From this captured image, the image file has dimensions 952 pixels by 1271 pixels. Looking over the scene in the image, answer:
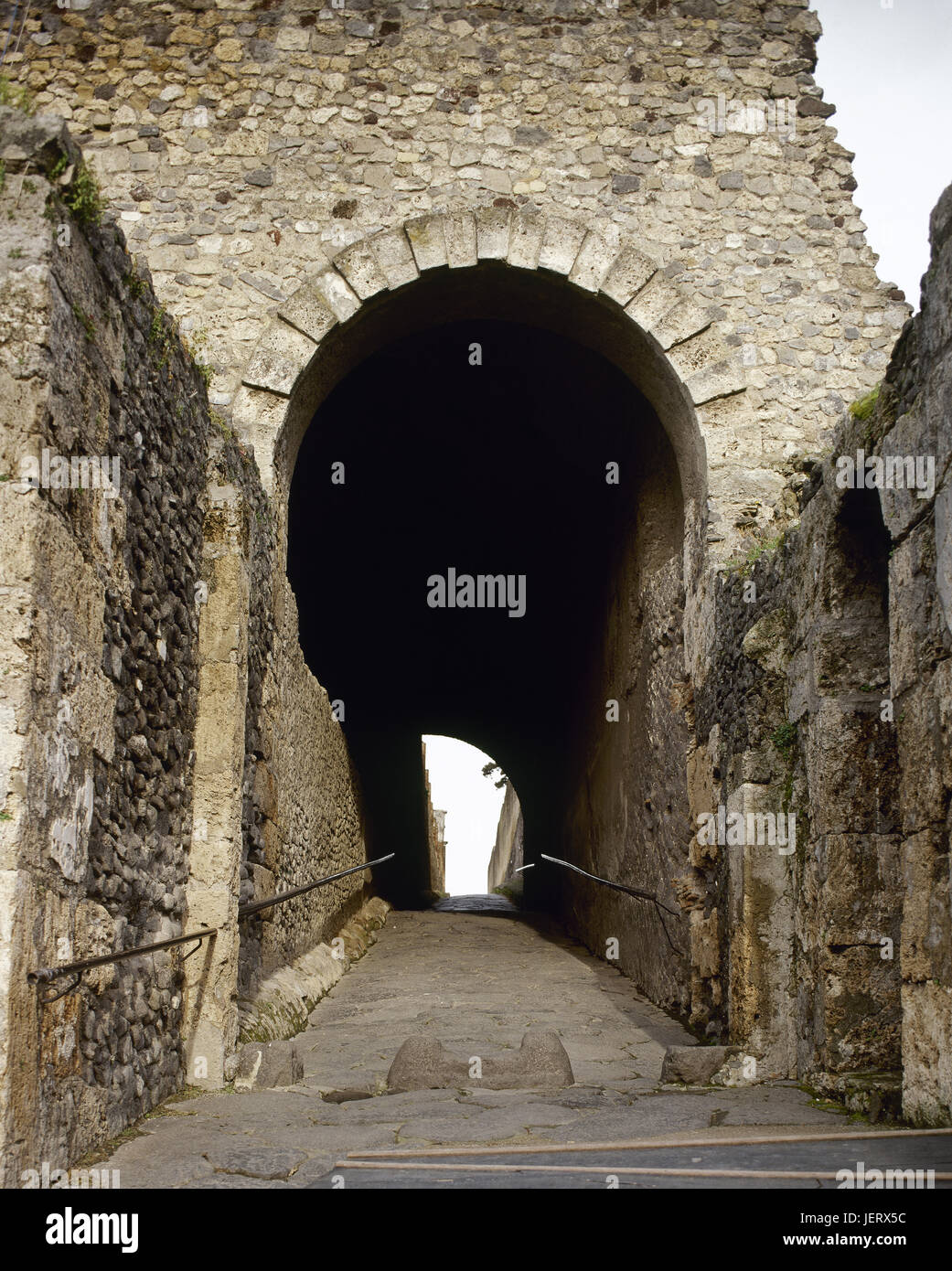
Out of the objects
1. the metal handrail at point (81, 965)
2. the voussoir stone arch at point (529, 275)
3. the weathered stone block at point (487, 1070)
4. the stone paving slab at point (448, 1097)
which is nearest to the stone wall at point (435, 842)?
the stone paving slab at point (448, 1097)

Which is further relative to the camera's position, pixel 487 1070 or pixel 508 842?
pixel 508 842

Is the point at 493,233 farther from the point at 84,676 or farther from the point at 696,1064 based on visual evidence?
the point at 696,1064

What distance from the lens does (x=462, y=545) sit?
11703 millimetres

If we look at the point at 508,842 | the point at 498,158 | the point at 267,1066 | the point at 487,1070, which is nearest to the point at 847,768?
the point at 487,1070

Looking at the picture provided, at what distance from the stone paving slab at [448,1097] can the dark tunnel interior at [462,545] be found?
3.33 m

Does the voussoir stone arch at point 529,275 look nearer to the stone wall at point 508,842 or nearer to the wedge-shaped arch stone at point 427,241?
the wedge-shaped arch stone at point 427,241

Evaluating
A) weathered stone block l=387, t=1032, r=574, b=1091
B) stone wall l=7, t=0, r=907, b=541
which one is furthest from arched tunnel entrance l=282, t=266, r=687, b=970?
weathered stone block l=387, t=1032, r=574, b=1091

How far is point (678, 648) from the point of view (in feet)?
22.5

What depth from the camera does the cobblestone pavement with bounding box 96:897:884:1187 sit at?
10.8ft

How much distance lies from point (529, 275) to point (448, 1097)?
471cm

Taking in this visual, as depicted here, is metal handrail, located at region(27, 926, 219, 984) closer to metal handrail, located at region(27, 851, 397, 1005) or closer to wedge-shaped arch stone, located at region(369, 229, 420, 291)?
metal handrail, located at region(27, 851, 397, 1005)

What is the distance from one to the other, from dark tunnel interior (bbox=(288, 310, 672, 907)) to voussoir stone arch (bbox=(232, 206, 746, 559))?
75cm
